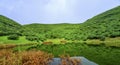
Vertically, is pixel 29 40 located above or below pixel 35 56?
below

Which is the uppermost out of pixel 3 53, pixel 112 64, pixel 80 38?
pixel 3 53

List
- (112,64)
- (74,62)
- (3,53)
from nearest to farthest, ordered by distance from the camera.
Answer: (74,62), (3,53), (112,64)

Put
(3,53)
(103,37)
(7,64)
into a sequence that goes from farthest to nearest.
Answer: (103,37), (3,53), (7,64)

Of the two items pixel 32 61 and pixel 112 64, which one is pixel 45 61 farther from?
pixel 112 64

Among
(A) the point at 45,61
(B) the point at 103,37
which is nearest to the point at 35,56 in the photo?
(A) the point at 45,61

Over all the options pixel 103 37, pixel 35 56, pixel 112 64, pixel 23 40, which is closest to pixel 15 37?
pixel 23 40

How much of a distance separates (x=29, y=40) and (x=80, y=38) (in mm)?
42465

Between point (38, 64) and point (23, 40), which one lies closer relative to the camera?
point (38, 64)

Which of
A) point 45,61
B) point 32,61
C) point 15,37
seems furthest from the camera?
point 15,37

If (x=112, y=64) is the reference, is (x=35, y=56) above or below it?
above

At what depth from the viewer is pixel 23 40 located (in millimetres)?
124688

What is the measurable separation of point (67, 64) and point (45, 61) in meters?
5.02

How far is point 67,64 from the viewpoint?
86.0 feet

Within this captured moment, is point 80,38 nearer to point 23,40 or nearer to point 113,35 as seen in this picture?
point 113,35
